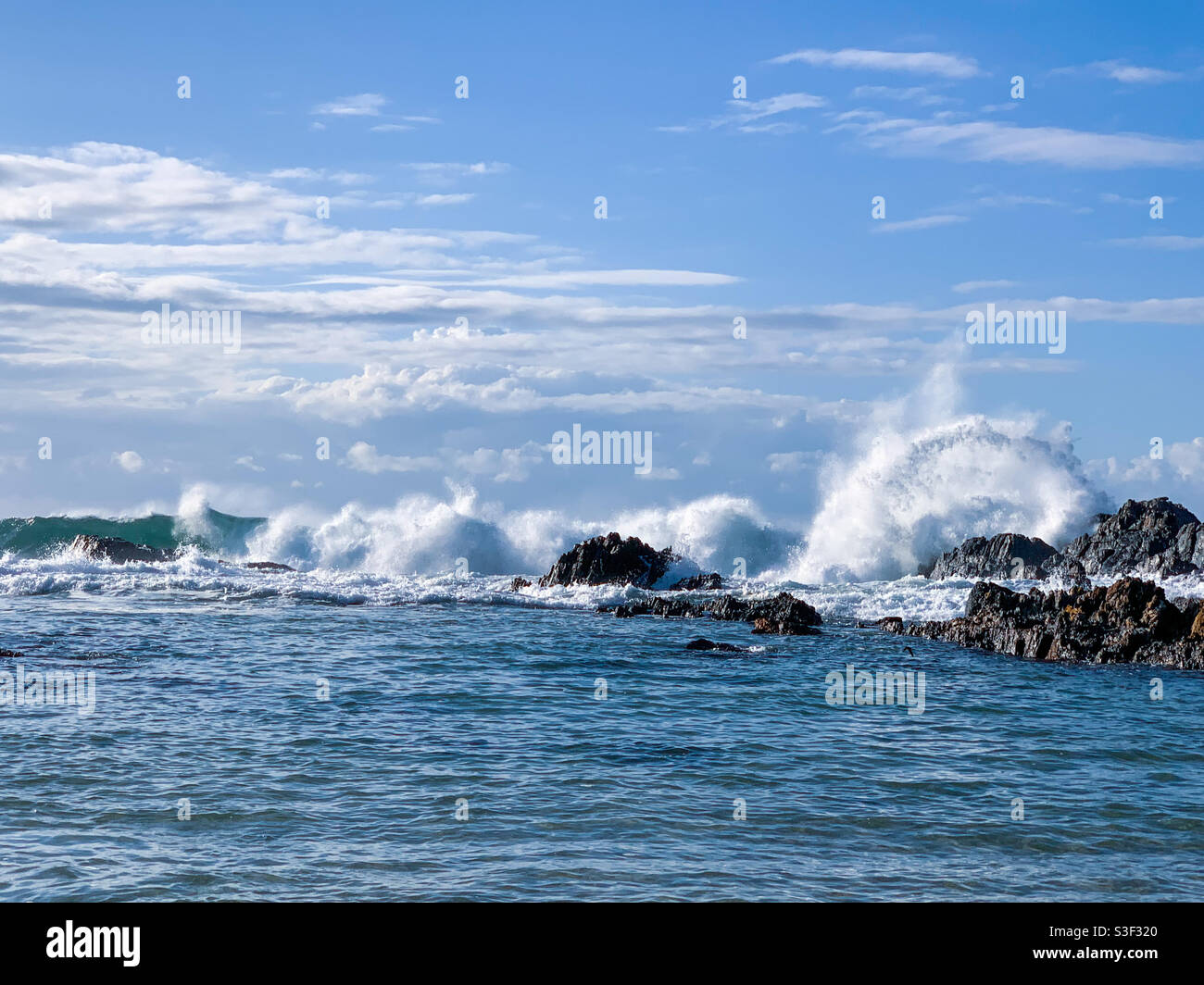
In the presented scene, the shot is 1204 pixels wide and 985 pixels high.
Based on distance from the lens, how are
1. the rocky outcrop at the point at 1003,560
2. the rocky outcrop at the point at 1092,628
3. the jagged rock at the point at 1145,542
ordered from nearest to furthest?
1. the rocky outcrop at the point at 1092,628
2. the jagged rock at the point at 1145,542
3. the rocky outcrop at the point at 1003,560

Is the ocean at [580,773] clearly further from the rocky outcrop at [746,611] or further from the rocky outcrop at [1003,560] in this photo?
the rocky outcrop at [1003,560]

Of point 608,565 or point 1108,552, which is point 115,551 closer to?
point 608,565

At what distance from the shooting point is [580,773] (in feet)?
47.5

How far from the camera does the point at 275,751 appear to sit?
15281mm

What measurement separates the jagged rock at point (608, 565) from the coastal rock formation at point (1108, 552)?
11552 mm

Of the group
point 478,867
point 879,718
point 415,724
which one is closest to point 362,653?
point 415,724

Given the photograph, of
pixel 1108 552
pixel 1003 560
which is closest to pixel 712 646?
pixel 1003 560

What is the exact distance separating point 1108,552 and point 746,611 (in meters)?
16.0

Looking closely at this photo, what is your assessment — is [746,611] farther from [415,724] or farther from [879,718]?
[415,724]

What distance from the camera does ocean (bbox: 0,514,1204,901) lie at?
414 inches

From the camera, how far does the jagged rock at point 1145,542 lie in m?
38.4

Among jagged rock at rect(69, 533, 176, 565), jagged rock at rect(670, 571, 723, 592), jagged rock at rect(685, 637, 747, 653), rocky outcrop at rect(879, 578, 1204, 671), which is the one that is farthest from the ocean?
jagged rock at rect(69, 533, 176, 565)

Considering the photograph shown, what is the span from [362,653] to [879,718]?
39.5ft

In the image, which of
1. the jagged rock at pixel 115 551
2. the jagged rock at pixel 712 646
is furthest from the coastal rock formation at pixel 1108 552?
the jagged rock at pixel 115 551
